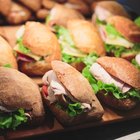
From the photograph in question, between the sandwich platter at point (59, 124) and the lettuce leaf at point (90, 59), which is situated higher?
the lettuce leaf at point (90, 59)

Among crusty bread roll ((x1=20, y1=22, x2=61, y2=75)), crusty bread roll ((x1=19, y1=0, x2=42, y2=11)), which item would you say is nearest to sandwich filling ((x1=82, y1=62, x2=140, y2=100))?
crusty bread roll ((x1=20, y1=22, x2=61, y2=75))

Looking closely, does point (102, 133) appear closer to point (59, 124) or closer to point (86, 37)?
point (59, 124)

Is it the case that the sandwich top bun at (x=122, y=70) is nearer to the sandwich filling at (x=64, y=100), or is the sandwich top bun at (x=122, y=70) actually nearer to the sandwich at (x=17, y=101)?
the sandwich filling at (x=64, y=100)

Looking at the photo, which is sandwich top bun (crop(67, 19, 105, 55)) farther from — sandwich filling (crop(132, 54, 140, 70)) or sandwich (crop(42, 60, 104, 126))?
sandwich (crop(42, 60, 104, 126))

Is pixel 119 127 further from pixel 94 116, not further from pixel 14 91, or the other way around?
pixel 14 91


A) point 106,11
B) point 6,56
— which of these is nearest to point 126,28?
point 106,11

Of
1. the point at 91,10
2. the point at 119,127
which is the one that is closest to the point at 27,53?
the point at 119,127

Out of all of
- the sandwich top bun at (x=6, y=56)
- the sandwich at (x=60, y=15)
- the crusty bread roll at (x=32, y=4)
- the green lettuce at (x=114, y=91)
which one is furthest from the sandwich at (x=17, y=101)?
the crusty bread roll at (x=32, y=4)
